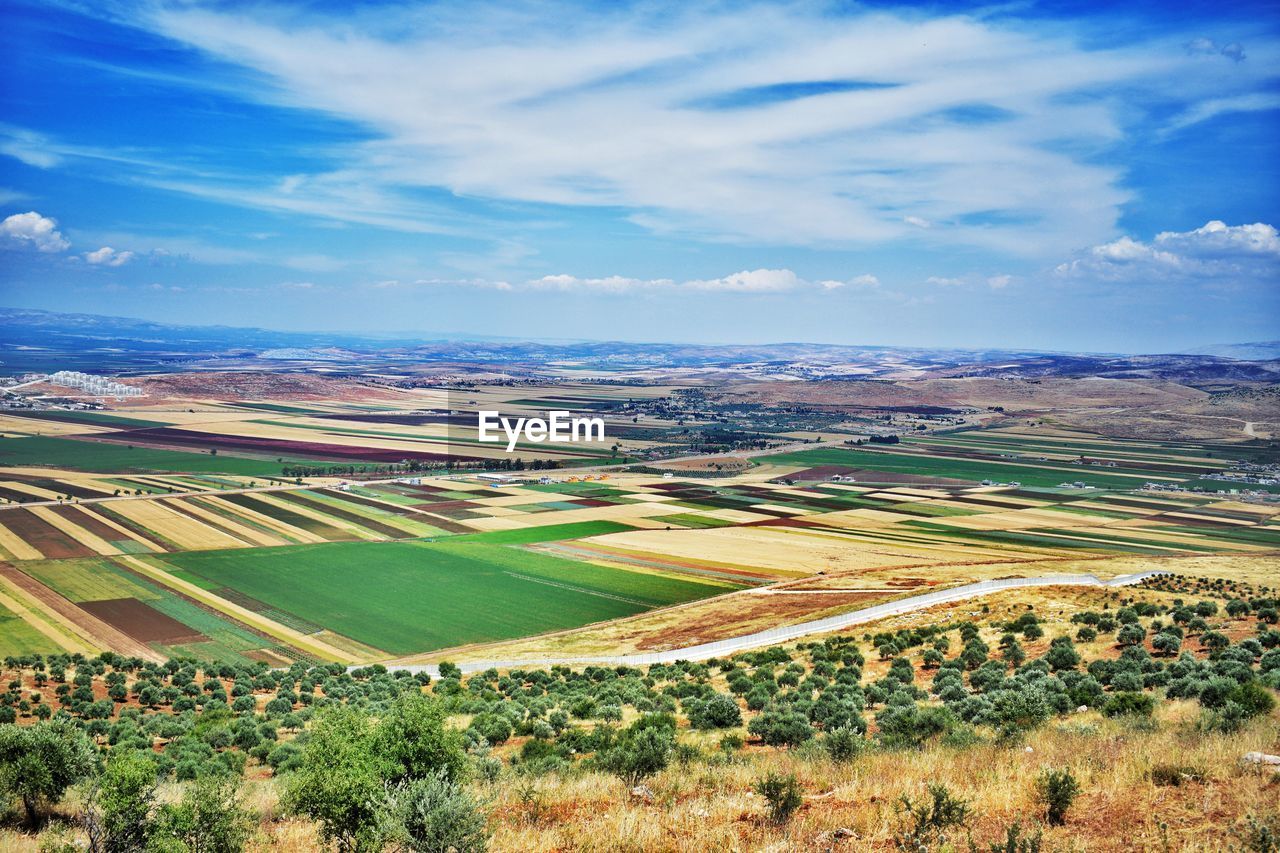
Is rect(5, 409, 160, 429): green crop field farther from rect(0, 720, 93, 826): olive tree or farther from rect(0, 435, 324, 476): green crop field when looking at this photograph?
rect(0, 720, 93, 826): olive tree

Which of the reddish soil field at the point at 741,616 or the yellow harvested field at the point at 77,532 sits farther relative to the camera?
the yellow harvested field at the point at 77,532

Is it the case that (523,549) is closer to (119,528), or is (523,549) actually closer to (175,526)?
(175,526)

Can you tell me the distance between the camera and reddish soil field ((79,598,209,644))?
43.4 metres

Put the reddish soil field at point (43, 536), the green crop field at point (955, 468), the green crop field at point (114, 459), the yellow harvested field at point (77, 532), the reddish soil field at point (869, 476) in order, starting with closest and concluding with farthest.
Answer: the reddish soil field at point (43, 536), the yellow harvested field at point (77, 532), the green crop field at point (114, 459), the reddish soil field at point (869, 476), the green crop field at point (955, 468)

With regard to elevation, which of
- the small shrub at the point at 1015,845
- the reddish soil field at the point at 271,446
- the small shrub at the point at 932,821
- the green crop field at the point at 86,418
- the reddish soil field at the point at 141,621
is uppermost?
the small shrub at the point at 1015,845

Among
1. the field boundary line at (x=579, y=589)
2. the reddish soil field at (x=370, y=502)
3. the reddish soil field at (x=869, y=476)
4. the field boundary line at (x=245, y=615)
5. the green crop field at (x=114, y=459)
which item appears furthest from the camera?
the reddish soil field at (x=869, y=476)

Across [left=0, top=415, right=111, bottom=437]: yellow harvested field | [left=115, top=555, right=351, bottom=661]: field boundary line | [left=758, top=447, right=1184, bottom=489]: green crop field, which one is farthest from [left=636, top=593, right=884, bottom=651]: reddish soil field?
[left=0, top=415, right=111, bottom=437]: yellow harvested field

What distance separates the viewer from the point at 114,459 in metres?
113

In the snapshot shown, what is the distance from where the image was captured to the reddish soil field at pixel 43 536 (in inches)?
2400

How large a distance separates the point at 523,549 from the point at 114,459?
80.2m

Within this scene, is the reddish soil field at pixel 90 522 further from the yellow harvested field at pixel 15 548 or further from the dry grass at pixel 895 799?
the dry grass at pixel 895 799

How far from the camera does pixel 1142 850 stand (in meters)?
9.94

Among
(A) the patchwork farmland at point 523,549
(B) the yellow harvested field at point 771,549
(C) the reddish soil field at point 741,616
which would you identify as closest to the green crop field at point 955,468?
(A) the patchwork farmland at point 523,549

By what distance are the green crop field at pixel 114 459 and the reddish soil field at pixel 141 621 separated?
5889cm
